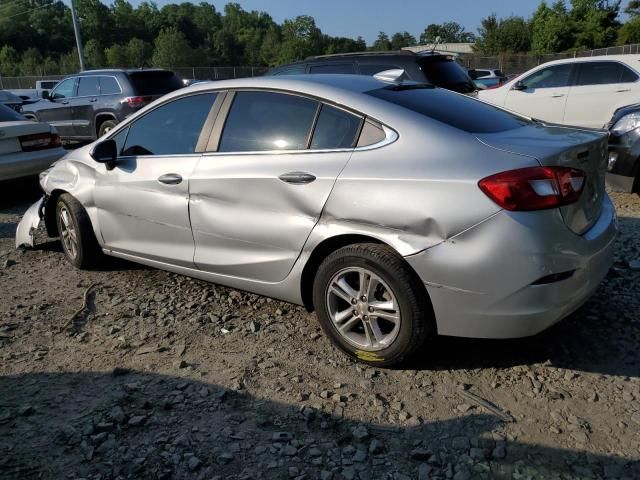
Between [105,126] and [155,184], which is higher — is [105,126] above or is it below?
below

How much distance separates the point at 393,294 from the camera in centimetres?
303

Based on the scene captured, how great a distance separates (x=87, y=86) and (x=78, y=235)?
8.33 m

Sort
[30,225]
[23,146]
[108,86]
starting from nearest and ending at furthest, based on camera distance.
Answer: [30,225]
[23,146]
[108,86]

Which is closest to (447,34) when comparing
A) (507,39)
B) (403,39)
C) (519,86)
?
(403,39)

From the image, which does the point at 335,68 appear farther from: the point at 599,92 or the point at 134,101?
the point at 599,92

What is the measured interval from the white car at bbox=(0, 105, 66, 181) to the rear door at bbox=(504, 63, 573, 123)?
7613 millimetres

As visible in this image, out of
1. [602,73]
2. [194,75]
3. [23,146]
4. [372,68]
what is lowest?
[194,75]

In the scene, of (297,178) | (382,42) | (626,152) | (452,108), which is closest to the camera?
(297,178)

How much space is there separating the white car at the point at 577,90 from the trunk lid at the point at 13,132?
24.1 ft

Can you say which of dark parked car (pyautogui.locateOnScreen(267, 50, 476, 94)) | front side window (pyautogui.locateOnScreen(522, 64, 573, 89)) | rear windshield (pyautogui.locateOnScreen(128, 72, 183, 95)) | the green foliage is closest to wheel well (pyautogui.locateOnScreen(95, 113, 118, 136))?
rear windshield (pyautogui.locateOnScreen(128, 72, 183, 95))

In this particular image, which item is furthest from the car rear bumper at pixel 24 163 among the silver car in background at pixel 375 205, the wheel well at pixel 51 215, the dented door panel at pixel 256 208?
the dented door panel at pixel 256 208

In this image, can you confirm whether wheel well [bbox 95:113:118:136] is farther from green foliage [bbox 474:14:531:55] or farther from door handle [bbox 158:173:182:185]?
green foliage [bbox 474:14:531:55]

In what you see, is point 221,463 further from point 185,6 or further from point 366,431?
point 185,6

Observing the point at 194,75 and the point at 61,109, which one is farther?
the point at 194,75
